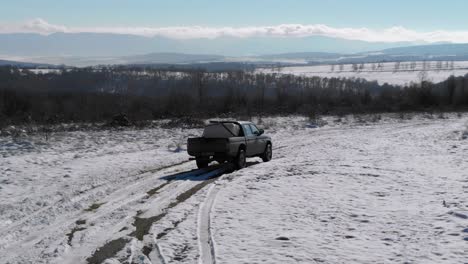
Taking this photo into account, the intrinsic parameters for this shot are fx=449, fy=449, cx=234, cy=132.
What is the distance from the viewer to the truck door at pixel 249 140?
17612 mm

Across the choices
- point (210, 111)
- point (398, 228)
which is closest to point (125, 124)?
point (210, 111)

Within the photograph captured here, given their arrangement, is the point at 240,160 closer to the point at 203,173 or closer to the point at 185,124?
the point at 203,173

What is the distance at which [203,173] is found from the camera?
1584 centimetres

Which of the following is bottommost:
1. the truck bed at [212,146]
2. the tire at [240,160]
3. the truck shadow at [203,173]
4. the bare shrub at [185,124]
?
the bare shrub at [185,124]

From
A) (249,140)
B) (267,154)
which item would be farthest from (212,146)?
(267,154)

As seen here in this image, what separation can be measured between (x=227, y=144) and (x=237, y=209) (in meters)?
6.05

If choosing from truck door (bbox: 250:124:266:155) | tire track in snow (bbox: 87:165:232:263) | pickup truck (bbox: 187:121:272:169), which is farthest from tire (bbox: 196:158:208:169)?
truck door (bbox: 250:124:266:155)

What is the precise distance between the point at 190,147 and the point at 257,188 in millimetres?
4698

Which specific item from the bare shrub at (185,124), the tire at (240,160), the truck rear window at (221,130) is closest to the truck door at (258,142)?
the truck rear window at (221,130)

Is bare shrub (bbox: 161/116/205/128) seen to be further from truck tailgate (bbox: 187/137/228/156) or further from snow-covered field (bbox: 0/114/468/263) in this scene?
truck tailgate (bbox: 187/137/228/156)

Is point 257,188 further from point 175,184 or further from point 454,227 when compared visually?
point 454,227

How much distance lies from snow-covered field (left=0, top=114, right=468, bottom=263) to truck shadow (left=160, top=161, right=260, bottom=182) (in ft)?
0.22

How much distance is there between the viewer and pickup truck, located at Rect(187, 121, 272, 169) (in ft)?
53.5

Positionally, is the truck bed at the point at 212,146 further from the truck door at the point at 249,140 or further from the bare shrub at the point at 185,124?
the bare shrub at the point at 185,124
